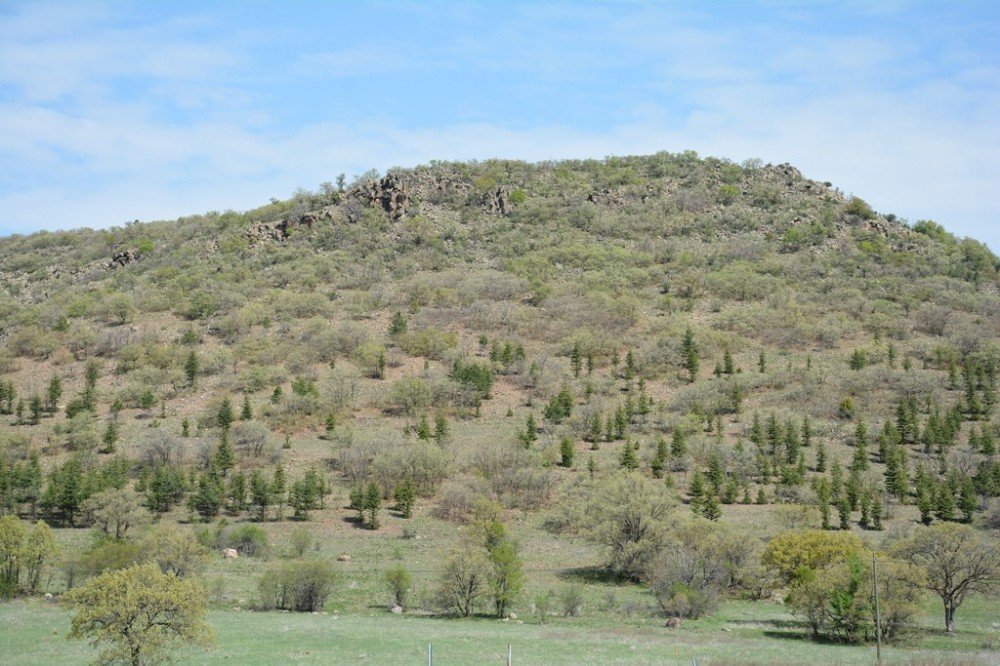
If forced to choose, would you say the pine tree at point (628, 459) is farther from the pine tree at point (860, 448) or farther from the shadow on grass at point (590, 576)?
the pine tree at point (860, 448)

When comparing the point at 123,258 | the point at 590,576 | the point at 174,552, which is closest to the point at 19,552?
the point at 174,552

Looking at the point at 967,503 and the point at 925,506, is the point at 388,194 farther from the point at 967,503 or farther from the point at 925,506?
the point at 967,503

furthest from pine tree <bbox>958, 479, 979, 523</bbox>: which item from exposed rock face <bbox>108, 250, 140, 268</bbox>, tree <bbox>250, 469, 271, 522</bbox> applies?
exposed rock face <bbox>108, 250, 140, 268</bbox>

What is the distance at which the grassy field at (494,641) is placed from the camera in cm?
2855

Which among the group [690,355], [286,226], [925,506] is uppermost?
[286,226]

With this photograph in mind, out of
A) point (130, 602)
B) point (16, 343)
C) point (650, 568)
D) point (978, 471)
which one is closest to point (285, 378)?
point (16, 343)

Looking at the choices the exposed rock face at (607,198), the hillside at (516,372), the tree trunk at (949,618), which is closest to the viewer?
the tree trunk at (949,618)

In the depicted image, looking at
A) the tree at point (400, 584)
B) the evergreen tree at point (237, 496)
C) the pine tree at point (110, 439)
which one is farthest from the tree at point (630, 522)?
the pine tree at point (110, 439)

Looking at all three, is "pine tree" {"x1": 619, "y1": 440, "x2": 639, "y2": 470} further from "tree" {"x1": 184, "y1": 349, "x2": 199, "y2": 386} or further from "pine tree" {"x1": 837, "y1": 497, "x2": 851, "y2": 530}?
"tree" {"x1": 184, "y1": 349, "x2": 199, "y2": 386}

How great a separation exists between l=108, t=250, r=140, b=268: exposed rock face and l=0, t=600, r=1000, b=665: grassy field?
110511mm

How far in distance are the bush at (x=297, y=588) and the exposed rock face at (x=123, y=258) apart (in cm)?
11257

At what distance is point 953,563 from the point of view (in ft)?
119

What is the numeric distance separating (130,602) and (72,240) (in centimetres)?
15866

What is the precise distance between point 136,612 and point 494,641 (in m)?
12.6
